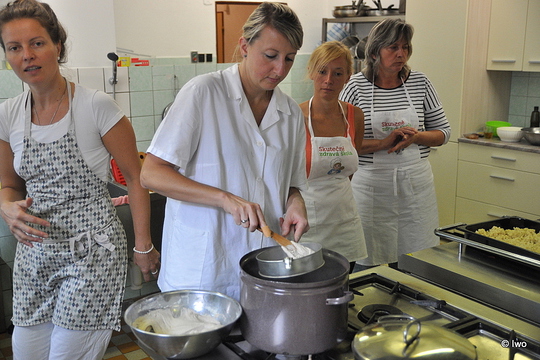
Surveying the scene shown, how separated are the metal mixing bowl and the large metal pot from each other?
7 cm

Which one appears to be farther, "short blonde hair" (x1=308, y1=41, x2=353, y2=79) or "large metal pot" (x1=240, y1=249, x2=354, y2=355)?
"short blonde hair" (x1=308, y1=41, x2=353, y2=79)

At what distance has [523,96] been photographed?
4.05 meters

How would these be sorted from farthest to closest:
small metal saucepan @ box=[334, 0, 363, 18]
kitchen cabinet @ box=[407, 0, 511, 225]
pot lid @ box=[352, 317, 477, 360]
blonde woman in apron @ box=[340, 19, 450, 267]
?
1. small metal saucepan @ box=[334, 0, 363, 18]
2. kitchen cabinet @ box=[407, 0, 511, 225]
3. blonde woman in apron @ box=[340, 19, 450, 267]
4. pot lid @ box=[352, 317, 477, 360]

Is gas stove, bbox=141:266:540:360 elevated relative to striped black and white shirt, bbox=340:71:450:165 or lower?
lower

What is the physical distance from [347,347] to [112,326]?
0.76 m

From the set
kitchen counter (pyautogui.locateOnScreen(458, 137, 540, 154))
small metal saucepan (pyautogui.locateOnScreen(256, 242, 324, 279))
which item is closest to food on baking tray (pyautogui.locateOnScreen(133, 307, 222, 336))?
small metal saucepan (pyautogui.locateOnScreen(256, 242, 324, 279))

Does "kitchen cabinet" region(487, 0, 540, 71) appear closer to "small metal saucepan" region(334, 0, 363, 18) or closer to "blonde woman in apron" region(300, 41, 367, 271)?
"small metal saucepan" region(334, 0, 363, 18)

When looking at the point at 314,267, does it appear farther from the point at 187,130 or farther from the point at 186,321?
the point at 187,130

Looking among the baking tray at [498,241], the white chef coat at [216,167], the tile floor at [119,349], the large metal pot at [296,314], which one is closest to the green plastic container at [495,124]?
the baking tray at [498,241]

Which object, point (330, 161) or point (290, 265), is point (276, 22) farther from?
point (330, 161)

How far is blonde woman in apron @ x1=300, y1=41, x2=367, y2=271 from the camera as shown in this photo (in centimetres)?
217

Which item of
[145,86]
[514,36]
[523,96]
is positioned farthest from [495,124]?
[145,86]

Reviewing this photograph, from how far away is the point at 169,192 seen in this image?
51.0 inches

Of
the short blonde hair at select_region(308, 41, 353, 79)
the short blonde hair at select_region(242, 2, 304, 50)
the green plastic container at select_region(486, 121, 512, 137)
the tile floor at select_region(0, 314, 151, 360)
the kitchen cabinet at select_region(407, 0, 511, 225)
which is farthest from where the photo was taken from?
the green plastic container at select_region(486, 121, 512, 137)
